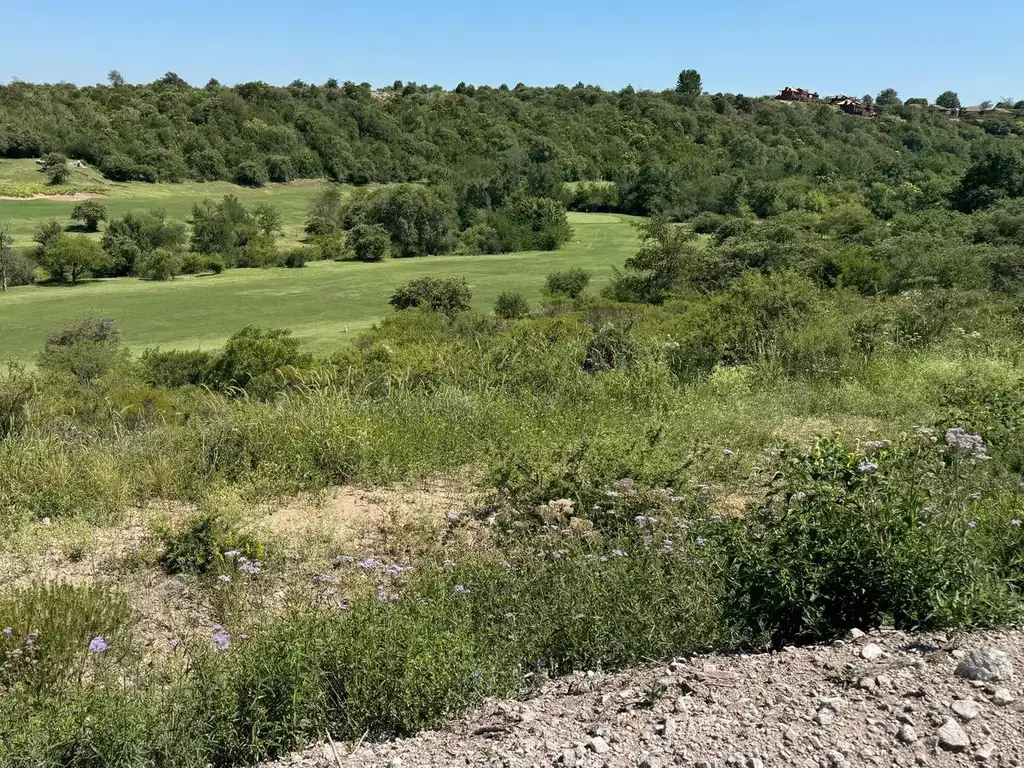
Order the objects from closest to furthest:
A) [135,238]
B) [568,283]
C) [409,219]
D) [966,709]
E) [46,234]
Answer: [966,709] < [568,283] < [46,234] < [135,238] < [409,219]

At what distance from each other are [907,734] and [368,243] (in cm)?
6093

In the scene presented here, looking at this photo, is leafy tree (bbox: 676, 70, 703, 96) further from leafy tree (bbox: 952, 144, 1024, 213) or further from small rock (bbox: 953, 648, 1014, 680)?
small rock (bbox: 953, 648, 1014, 680)

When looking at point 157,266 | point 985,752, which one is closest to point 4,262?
point 157,266

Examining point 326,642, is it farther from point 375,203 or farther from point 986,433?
point 375,203

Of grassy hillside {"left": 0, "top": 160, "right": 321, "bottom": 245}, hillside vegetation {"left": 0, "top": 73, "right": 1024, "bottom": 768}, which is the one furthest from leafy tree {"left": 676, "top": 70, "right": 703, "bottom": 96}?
hillside vegetation {"left": 0, "top": 73, "right": 1024, "bottom": 768}

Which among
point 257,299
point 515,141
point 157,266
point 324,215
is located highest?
point 515,141

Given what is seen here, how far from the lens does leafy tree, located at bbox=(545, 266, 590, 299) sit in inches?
1756

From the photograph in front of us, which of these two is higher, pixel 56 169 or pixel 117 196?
pixel 56 169

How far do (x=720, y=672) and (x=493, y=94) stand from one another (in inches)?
4729

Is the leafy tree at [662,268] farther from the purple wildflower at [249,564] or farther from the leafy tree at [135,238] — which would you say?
the leafy tree at [135,238]

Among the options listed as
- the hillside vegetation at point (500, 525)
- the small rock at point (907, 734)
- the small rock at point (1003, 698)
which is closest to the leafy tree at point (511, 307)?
the hillside vegetation at point (500, 525)

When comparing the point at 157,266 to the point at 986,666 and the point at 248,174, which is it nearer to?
the point at 248,174

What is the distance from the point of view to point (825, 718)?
239 centimetres

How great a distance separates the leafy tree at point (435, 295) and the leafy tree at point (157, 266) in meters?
17.1
